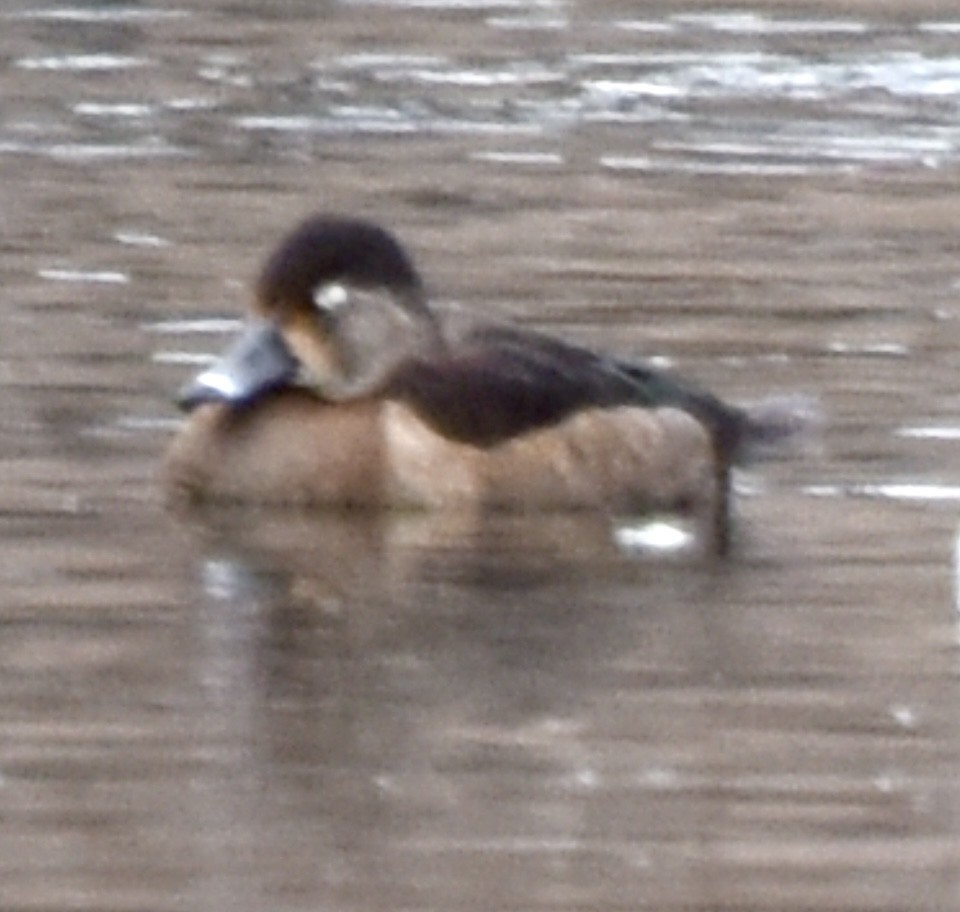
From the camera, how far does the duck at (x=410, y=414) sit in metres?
11.4

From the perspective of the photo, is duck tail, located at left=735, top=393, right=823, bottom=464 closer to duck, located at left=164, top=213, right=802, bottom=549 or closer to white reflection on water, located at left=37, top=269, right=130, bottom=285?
duck, located at left=164, top=213, right=802, bottom=549

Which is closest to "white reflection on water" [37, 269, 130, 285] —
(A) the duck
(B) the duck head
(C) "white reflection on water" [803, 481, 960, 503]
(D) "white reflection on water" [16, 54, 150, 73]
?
(A) the duck

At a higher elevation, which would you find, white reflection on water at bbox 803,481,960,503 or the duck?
the duck

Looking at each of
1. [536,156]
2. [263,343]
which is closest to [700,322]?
[263,343]

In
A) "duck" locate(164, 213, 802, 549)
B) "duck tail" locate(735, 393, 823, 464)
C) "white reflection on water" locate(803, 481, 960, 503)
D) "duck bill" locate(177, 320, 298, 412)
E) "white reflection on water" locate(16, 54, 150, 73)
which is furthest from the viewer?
"white reflection on water" locate(16, 54, 150, 73)

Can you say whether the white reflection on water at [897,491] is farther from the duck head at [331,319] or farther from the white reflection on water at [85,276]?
the white reflection on water at [85,276]

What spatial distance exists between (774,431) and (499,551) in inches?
44.8

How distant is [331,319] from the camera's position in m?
11.7

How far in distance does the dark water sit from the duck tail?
2.6 inches

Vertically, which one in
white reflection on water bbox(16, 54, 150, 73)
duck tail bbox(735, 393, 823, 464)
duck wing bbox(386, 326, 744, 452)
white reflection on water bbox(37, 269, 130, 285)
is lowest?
white reflection on water bbox(16, 54, 150, 73)


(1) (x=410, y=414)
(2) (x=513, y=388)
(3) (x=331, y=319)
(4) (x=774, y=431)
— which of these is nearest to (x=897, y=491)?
(4) (x=774, y=431)

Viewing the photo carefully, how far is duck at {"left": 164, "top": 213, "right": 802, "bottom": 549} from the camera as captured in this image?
11.4m

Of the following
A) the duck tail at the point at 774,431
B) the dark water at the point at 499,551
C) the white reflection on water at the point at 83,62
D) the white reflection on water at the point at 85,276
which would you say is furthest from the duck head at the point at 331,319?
the white reflection on water at the point at 83,62

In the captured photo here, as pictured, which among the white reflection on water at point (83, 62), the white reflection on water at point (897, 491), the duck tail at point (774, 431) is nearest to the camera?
the white reflection on water at point (897, 491)
